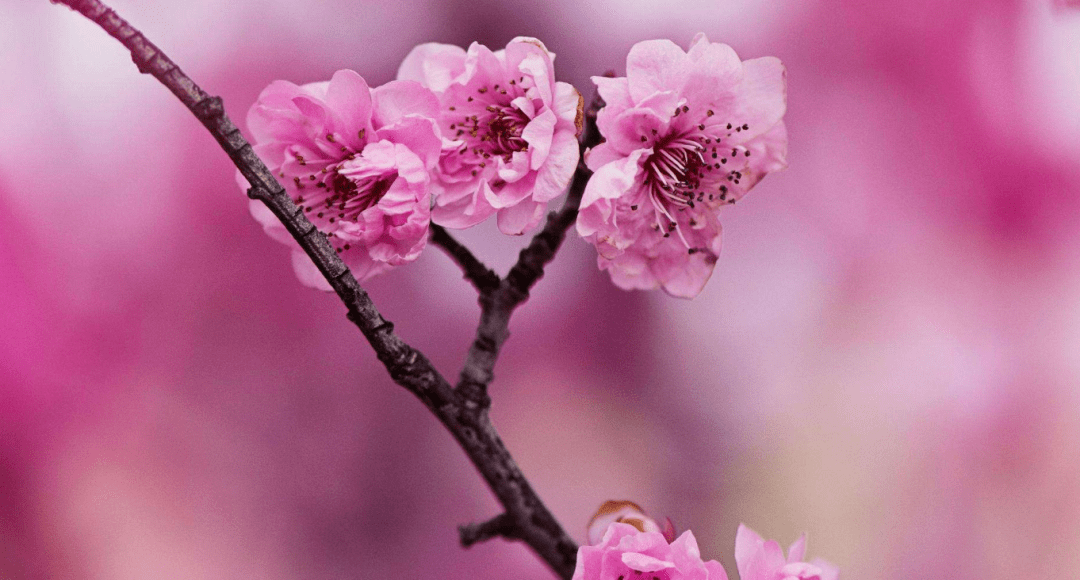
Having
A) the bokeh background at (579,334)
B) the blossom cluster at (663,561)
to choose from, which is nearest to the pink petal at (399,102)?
the blossom cluster at (663,561)

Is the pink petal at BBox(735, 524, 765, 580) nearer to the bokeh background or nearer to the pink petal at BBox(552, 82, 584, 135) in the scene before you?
the pink petal at BBox(552, 82, 584, 135)

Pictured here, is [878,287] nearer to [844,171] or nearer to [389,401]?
[844,171]

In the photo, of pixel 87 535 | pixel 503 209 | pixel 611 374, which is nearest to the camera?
pixel 503 209

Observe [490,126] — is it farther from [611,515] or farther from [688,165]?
[611,515]

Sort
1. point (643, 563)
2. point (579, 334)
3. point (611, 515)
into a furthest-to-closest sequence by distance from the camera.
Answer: point (579, 334) → point (611, 515) → point (643, 563)

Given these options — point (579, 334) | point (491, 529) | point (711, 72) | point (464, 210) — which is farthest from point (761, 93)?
point (579, 334)

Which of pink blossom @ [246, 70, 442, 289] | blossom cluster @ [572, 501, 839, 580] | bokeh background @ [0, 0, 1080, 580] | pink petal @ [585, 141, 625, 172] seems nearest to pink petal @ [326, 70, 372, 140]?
pink blossom @ [246, 70, 442, 289]

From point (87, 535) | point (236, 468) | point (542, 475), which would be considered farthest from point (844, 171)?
point (87, 535)
